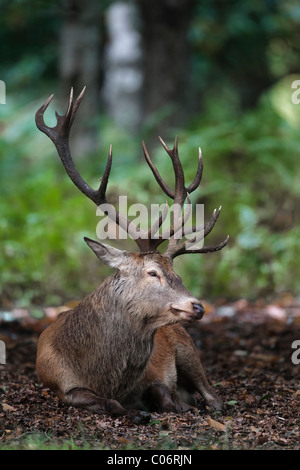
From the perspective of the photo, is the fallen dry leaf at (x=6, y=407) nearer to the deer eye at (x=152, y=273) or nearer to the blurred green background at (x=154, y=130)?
the deer eye at (x=152, y=273)

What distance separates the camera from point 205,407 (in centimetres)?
600

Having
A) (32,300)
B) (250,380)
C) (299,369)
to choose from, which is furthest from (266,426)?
(32,300)

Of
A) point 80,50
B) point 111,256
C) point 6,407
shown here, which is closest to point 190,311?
point 111,256

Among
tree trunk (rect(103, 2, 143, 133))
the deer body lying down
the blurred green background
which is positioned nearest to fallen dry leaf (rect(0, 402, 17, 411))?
the deer body lying down

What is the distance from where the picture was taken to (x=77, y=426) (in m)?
4.98

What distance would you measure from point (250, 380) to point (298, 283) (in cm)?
439

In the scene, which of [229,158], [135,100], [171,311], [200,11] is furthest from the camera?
[135,100]

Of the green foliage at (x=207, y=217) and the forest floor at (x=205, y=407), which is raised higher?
the green foliage at (x=207, y=217)

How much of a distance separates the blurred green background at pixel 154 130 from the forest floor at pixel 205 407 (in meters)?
1.85

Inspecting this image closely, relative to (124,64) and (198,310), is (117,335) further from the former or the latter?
(124,64)

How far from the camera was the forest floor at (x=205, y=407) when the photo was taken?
4.69 m

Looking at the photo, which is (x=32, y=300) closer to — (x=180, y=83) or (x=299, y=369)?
(x=299, y=369)

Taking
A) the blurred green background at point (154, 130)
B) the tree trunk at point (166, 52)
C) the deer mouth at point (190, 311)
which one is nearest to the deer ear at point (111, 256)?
the deer mouth at point (190, 311)

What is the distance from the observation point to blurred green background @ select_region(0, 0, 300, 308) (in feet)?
35.2
